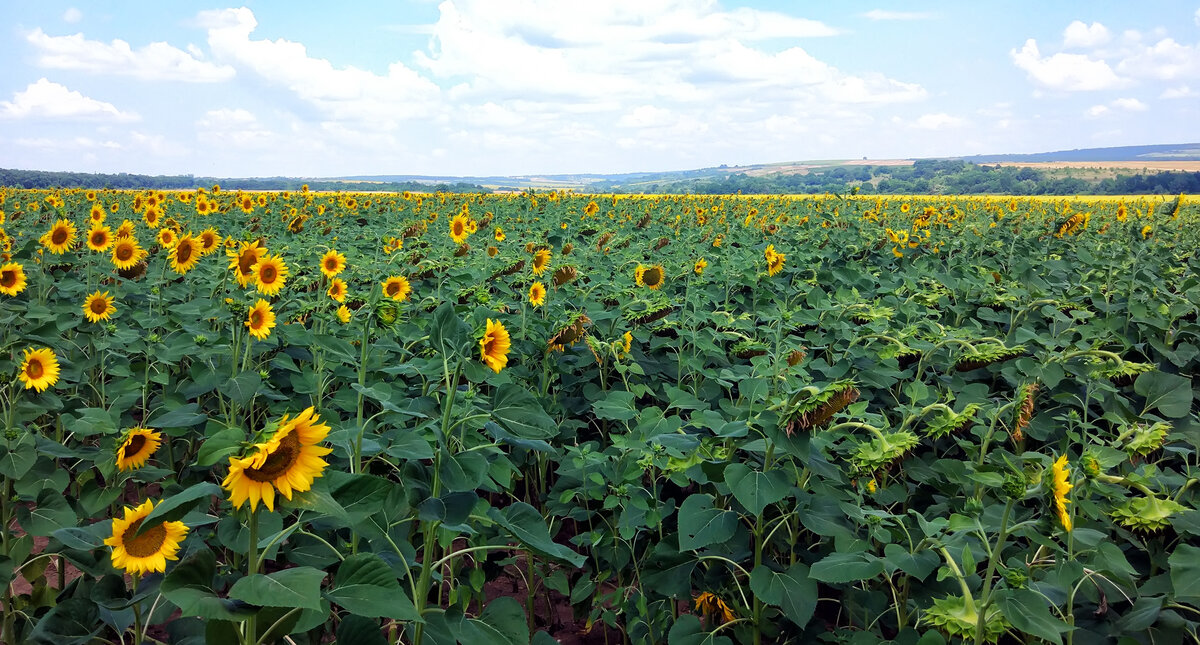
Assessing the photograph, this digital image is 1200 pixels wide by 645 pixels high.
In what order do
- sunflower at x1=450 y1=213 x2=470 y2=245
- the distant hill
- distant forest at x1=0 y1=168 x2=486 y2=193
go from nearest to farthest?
1. sunflower at x1=450 y1=213 x2=470 y2=245
2. distant forest at x1=0 y1=168 x2=486 y2=193
3. the distant hill

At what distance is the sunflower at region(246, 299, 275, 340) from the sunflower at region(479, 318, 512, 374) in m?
1.76

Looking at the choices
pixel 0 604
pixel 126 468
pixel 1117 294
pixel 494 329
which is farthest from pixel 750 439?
pixel 1117 294

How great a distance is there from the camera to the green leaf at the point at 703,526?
2.21 meters

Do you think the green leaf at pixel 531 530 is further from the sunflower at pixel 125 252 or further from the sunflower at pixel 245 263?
the sunflower at pixel 125 252

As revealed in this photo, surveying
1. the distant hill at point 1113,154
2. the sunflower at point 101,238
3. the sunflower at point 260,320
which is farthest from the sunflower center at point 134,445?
the distant hill at point 1113,154

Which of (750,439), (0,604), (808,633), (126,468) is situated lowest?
(0,604)

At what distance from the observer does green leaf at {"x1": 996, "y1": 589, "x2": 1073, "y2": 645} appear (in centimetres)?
169

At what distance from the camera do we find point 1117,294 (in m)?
5.14

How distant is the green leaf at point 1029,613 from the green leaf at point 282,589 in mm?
1623

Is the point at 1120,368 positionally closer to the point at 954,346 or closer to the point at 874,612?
the point at 954,346

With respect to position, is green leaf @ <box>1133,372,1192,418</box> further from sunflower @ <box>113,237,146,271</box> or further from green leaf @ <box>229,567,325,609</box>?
sunflower @ <box>113,237,146,271</box>

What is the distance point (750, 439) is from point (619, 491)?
1.91 feet

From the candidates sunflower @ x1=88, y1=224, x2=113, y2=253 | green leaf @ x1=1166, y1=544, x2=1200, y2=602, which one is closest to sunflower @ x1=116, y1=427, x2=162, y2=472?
sunflower @ x1=88, y1=224, x2=113, y2=253

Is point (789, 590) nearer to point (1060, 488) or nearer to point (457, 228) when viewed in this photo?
point (1060, 488)
